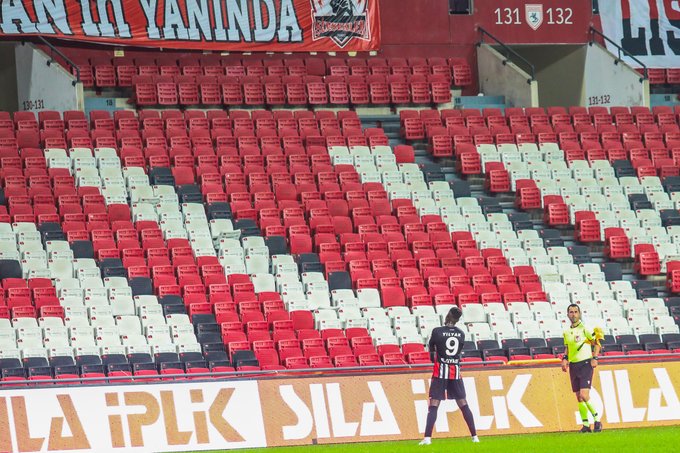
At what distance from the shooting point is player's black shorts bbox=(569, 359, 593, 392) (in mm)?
17547

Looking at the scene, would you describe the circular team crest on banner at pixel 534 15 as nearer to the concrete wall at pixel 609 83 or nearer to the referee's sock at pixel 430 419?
the concrete wall at pixel 609 83

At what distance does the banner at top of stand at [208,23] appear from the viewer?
A: 29.8 meters

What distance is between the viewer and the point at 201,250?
24609 millimetres

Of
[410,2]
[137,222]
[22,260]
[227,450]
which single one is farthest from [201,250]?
[410,2]

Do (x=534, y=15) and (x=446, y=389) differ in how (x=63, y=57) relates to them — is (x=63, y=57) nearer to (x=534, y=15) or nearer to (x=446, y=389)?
(x=534, y=15)

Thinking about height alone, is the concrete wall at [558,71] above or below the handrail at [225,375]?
above

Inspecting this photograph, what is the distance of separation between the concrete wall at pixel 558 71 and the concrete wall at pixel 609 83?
0.22 metres

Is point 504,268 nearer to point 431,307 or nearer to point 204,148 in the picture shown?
point 431,307

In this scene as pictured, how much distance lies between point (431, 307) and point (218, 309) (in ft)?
11.3

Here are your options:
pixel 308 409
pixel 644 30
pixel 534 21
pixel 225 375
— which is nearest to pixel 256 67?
pixel 534 21

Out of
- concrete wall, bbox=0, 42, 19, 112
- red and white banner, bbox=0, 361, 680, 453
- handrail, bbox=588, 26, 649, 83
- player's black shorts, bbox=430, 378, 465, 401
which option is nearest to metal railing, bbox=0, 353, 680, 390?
red and white banner, bbox=0, 361, 680, 453

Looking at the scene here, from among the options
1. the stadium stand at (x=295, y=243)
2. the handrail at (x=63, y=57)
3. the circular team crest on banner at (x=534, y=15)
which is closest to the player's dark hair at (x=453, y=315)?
the stadium stand at (x=295, y=243)

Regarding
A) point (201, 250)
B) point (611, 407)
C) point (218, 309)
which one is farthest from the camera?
point (201, 250)

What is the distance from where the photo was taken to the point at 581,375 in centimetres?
A: 1756
